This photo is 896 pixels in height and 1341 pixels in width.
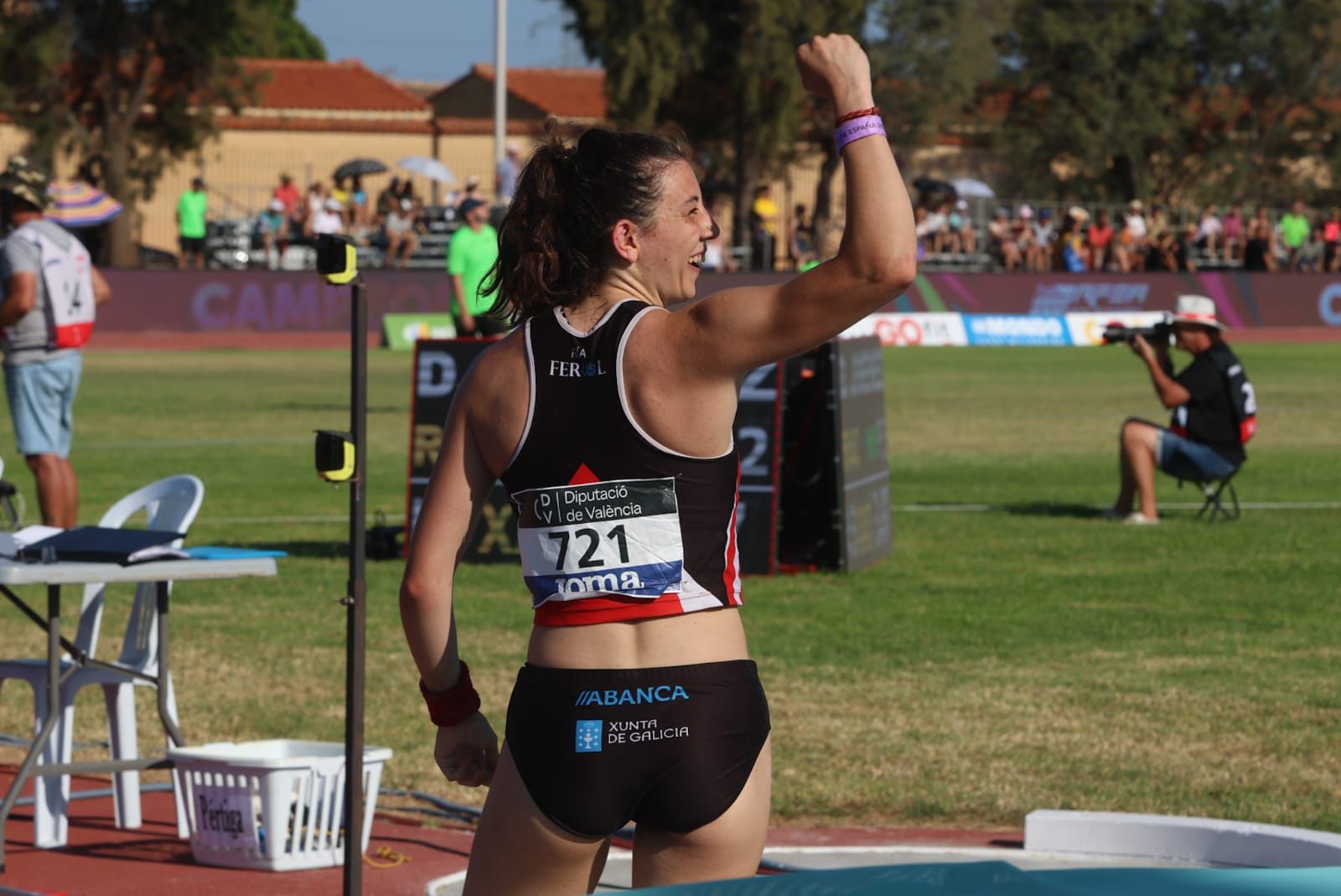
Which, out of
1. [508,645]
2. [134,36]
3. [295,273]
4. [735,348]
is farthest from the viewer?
[134,36]

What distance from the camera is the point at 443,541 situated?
352 centimetres

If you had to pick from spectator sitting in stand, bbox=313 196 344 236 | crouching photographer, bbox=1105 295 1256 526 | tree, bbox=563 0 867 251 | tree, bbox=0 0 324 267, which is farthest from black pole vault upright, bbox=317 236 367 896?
tree, bbox=563 0 867 251

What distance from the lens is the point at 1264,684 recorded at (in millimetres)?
8656

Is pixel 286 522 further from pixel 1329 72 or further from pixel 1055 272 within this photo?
pixel 1329 72

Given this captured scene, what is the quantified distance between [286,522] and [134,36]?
40923mm

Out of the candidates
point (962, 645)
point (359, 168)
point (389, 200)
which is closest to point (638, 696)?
point (962, 645)

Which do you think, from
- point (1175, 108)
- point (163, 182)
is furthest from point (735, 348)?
point (1175, 108)

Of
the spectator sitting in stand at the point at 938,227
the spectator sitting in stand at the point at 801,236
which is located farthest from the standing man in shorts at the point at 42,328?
the spectator sitting in stand at the point at 938,227

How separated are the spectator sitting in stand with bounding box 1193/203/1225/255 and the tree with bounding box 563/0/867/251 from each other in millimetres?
11439

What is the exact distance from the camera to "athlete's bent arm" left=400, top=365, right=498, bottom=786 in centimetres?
351

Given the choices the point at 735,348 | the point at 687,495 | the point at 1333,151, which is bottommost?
the point at 687,495

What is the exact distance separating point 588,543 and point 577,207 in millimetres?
550

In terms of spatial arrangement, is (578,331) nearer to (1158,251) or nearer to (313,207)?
(313,207)

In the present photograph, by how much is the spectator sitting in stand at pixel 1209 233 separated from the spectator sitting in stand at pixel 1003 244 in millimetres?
4115
